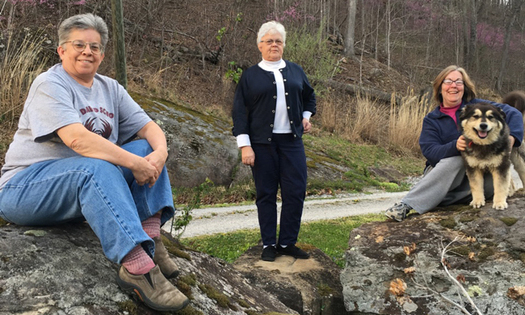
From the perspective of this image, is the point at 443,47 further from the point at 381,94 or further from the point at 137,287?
the point at 137,287

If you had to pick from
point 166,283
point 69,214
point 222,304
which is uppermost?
point 69,214

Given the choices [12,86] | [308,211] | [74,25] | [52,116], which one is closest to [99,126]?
[52,116]

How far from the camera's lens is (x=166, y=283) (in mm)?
2340

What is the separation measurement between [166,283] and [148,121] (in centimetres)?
119

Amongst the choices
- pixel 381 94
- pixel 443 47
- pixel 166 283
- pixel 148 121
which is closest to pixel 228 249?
pixel 148 121

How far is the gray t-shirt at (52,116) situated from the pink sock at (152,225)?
1.79 feet

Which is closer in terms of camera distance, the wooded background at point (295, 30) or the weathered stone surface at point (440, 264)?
the weathered stone surface at point (440, 264)

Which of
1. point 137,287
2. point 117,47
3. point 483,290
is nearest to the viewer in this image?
point 137,287

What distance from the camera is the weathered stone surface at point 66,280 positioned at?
207 cm

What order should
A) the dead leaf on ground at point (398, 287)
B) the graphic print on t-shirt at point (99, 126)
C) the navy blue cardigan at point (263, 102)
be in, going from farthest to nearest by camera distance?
the navy blue cardigan at point (263, 102) → the dead leaf on ground at point (398, 287) → the graphic print on t-shirt at point (99, 126)

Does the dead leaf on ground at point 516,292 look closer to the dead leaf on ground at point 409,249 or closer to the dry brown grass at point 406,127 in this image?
the dead leaf on ground at point 409,249

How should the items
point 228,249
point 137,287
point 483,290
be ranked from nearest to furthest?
point 137,287 < point 483,290 < point 228,249

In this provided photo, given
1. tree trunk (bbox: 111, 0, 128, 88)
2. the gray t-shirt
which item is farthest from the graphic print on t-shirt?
tree trunk (bbox: 111, 0, 128, 88)

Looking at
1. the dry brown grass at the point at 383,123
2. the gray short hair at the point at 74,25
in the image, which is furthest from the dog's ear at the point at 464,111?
the dry brown grass at the point at 383,123
